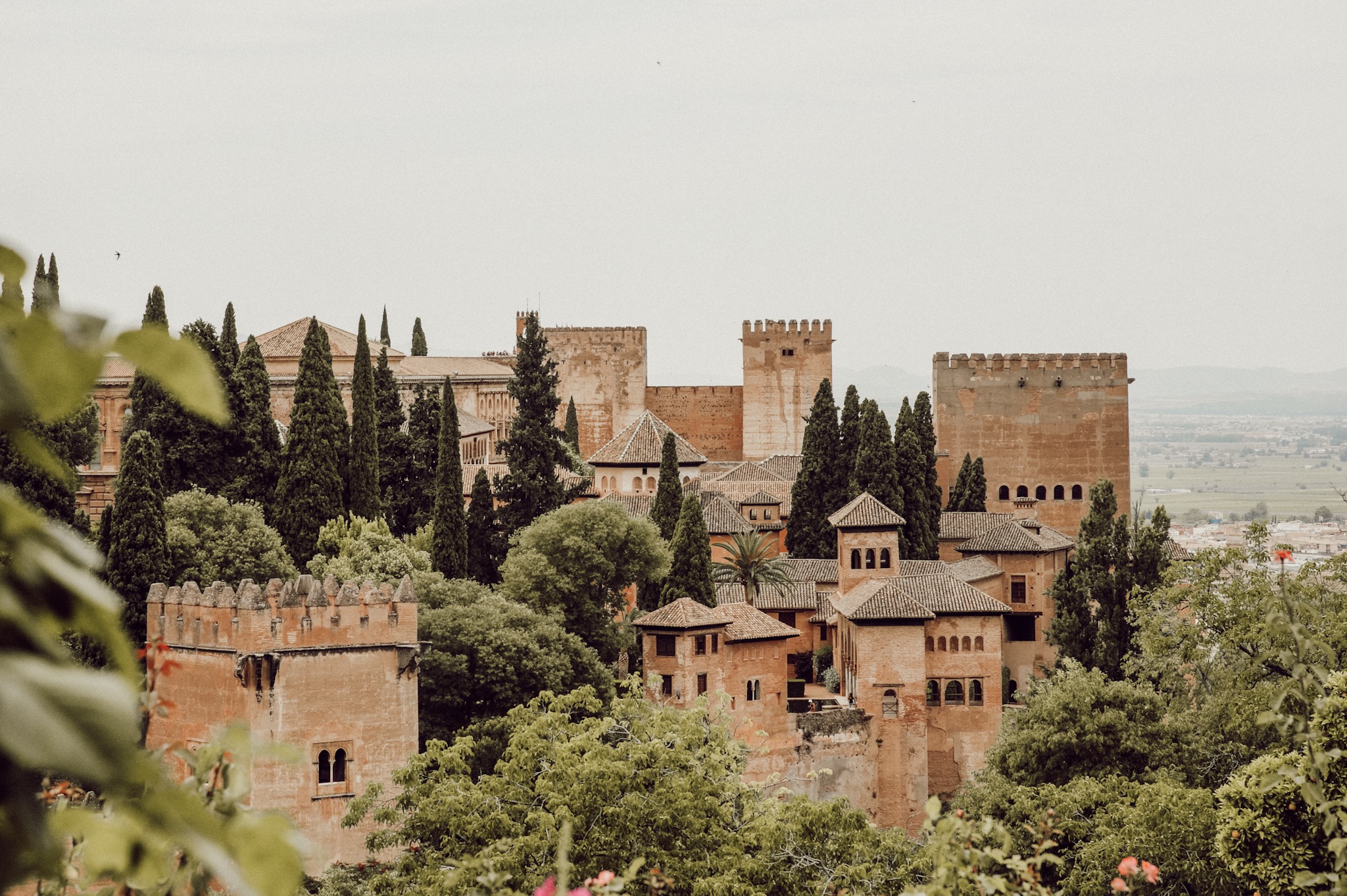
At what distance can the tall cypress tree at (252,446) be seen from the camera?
3528cm

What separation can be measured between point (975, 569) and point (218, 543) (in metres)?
21.7

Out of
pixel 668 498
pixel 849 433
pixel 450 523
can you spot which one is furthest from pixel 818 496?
pixel 450 523

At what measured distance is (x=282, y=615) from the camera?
1001 inches

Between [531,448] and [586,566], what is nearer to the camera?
[586,566]

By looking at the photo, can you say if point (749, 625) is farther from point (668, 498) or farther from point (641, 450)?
point (641, 450)

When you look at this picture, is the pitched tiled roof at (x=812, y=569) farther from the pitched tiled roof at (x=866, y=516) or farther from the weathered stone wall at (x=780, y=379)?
the weathered stone wall at (x=780, y=379)

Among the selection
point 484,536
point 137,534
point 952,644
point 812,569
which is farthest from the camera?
point 812,569

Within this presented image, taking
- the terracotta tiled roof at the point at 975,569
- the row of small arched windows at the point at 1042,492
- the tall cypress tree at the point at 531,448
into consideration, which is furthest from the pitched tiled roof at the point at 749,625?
the row of small arched windows at the point at 1042,492

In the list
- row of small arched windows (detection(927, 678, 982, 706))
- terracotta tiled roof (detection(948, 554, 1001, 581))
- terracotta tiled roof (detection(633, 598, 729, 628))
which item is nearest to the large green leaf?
terracotta tiled roof (detection(633, 598, 729, 628))

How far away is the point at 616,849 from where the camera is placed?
2119 centimetres

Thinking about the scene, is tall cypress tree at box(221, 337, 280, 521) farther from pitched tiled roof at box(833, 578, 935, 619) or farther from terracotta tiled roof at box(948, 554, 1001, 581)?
terracotta tiled roof at box(948, 554, 1001, 581)

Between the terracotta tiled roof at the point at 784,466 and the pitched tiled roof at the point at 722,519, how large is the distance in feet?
20.8

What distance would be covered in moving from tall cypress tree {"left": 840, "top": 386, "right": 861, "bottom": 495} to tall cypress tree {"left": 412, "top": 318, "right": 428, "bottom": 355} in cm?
3120

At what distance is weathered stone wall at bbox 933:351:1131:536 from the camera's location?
201ft
